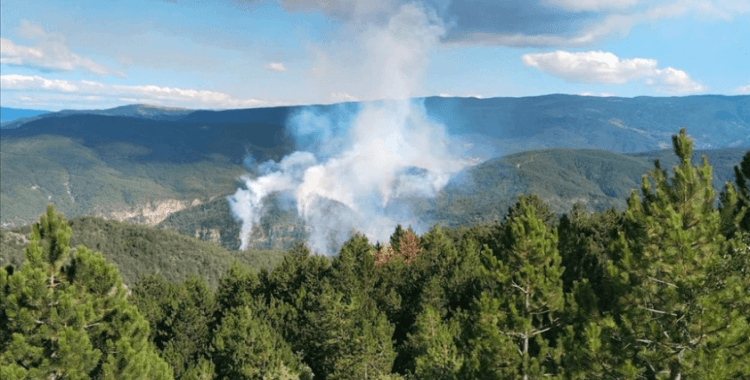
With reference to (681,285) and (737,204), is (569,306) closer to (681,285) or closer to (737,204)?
(681,285)

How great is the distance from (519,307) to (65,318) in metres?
19.3

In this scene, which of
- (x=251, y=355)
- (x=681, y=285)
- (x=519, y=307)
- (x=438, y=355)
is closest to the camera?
(x=681, y=285)

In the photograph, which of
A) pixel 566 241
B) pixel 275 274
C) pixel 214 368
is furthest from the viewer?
pixel 275 274

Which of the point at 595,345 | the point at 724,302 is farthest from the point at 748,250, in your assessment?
the point at 595,345

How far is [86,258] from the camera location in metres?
22.9

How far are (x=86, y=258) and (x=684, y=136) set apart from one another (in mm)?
25097

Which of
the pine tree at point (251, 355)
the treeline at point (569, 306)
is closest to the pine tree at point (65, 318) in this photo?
the treeline at point (569, 306)

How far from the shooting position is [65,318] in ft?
70.4

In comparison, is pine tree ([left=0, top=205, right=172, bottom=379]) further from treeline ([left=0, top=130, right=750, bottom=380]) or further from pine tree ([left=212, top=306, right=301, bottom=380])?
pine tree ([left=212, top=306, right=301, bottom=380])

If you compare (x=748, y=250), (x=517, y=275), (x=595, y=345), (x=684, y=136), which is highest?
(x=684, y=136)

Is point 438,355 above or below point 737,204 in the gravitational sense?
below

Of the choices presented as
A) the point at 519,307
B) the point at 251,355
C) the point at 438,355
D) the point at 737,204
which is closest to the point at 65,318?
the point at 251,355

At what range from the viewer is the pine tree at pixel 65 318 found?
20859mm

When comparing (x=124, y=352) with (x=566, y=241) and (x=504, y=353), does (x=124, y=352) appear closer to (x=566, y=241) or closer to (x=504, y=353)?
(x=504, y=353)
